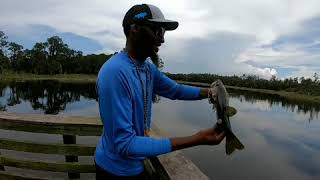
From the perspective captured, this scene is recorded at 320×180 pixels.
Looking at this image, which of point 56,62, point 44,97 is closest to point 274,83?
point 44,97

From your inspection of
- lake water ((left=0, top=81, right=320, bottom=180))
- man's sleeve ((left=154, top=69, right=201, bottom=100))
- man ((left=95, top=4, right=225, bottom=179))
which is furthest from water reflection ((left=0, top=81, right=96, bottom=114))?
man ((left=95, top=4, right=225, bottom=179))

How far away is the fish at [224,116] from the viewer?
2049 mm

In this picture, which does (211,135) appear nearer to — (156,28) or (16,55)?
(156,28)

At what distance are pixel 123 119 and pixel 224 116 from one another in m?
0.53

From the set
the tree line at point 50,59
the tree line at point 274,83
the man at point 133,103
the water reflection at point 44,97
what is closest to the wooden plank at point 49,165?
the man at point 133,103

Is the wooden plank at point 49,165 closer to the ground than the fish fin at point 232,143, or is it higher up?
closer to the ground

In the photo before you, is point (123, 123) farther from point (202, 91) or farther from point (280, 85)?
point (280, 85)

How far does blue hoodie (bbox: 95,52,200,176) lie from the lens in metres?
2.04

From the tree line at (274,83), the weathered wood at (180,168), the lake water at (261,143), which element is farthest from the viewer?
the tree line at (274,83)

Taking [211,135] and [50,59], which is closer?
[211,135]

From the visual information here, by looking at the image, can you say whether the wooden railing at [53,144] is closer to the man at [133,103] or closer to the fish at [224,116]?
the man at [133,103]

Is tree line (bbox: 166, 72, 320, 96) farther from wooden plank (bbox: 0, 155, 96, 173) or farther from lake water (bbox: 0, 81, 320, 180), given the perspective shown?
wooden plank (bbox: 0, 155, 96, 173)

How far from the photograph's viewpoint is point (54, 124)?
4.06 m

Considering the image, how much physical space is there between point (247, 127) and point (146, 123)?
2743 centimetres
